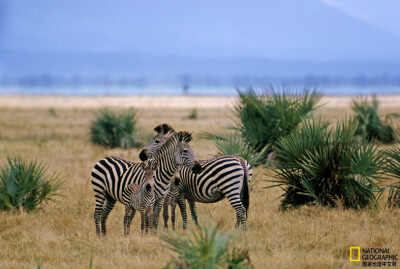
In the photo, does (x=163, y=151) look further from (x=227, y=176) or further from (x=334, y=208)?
Answer: (x=334, y=208)

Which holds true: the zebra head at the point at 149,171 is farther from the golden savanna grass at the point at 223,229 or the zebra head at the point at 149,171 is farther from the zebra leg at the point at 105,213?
the zebra leg at the point at 105,213

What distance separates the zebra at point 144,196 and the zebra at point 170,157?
13 centimetres

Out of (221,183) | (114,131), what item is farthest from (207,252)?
(114,131)

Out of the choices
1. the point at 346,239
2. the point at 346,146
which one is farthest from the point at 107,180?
the point at 346,146

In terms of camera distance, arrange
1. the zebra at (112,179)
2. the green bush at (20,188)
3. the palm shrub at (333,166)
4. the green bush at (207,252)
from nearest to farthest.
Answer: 1. the green bush at (207,252)
2. the zebra at (112,179)
3. the palm shrub at (333,166)
4. the green bush at (20,188)

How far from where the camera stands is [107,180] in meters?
8.67

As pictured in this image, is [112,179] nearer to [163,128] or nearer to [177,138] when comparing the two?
[163,128]

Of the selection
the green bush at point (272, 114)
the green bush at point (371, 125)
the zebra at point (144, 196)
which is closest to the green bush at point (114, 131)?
the green bush at point (272, 114)

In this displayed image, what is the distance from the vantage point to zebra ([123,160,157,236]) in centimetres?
782

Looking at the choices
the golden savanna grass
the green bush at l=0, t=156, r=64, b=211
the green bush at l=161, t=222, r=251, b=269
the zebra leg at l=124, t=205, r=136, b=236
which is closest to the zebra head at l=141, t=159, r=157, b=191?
the zebra leg at l=124, t=205, r=136, b=236

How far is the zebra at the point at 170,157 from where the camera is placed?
7945 mm

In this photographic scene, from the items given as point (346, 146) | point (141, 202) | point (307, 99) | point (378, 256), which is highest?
point (307, 99)

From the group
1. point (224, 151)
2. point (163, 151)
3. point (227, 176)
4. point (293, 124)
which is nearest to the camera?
point (163, 151)

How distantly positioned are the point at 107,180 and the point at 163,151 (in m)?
1.17
